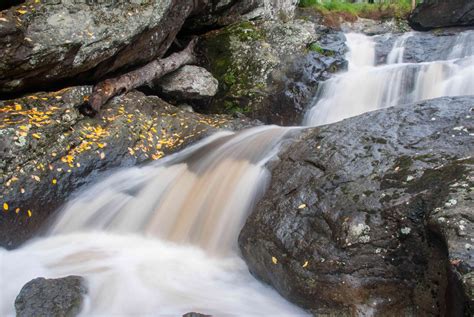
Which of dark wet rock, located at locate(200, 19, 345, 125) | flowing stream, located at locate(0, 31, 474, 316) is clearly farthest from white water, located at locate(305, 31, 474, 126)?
flowing stream, located at locate(0, 31, 474, 316)

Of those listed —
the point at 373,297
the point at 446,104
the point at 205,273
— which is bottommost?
the point at 205,273

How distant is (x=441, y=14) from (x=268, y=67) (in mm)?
6702

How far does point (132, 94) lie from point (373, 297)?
16.8ft

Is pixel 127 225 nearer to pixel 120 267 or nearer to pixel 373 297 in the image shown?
pixel 120 267

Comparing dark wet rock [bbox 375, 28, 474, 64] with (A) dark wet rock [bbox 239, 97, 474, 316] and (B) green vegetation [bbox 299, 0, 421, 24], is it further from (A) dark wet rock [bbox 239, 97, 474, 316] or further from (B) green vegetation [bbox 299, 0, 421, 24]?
(A) dark wet rock [bbox 239, 97, 474, 316]

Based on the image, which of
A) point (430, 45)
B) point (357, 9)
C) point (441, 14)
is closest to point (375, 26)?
point (357, 9)

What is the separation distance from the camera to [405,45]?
10.1 meters

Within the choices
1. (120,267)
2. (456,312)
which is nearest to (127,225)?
(120,267)

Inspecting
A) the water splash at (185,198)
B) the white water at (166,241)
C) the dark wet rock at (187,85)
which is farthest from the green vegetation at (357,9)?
the water splash at (185,198)

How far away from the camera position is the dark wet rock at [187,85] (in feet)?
24.4

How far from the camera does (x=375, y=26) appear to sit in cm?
1297

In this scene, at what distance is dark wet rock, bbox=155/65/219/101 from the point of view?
7445 millimetres

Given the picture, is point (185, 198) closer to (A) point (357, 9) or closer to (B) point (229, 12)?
(B) point (229, 12)

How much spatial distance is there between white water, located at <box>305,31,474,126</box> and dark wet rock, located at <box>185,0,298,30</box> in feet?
8.97
